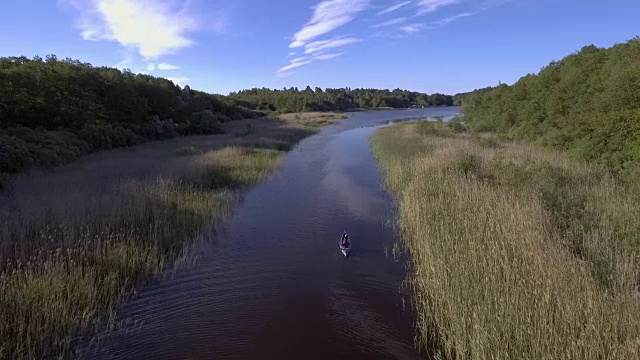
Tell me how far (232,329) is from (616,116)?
16.0m

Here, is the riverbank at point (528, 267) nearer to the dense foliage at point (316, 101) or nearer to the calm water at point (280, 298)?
the calm water at point (280, 298)

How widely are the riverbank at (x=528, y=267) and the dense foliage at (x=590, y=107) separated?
2781 millimetres

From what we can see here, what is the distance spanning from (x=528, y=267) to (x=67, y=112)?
→ 3006 cm

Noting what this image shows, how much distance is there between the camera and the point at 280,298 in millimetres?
7836

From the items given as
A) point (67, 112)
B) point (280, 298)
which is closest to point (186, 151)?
point (67, 112)

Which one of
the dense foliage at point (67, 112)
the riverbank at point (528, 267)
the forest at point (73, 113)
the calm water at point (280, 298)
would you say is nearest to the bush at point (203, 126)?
the forest at point (73, 113)

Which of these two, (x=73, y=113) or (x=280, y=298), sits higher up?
(x=73, y=113)

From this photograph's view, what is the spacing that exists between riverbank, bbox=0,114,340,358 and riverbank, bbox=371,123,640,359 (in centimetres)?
573

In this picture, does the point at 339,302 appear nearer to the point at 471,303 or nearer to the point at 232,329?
the point at 232,329

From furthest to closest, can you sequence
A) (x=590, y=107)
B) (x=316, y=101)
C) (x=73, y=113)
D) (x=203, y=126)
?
(x=316, y=101)
(x=203, y=126)
(x=73, y=113)
(x=590, y=107)

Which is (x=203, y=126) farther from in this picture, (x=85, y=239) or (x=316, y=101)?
(x=316, y=101)

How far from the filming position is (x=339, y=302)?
7.67 m

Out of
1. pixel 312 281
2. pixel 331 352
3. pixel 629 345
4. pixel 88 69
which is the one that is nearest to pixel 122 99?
pixel 88 69

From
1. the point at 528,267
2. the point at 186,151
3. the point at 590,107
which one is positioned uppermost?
the point at 590,107
